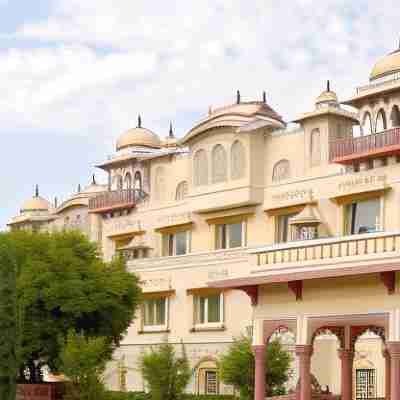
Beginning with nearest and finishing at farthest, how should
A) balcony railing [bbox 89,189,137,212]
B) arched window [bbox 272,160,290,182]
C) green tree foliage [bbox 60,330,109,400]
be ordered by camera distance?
green tree foliage [bbox 60,330,109,400], arched window [bbox 272,160,290,182], balcony railing [bbox 89,189,137,212]

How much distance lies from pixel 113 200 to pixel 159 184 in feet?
8.48

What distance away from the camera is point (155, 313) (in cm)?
4478

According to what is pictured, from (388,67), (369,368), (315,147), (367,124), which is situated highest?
(388,67)

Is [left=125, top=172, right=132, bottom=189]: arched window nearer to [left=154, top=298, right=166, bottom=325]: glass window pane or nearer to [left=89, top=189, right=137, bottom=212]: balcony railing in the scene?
[left=89, top=189, right=137, bottom=212]: balcony railing

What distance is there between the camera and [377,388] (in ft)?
115

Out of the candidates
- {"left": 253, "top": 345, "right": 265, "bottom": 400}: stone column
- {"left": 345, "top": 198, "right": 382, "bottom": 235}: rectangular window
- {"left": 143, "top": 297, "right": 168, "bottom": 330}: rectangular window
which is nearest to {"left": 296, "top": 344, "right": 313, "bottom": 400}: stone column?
{"left": 253, "top": 345, "right": 265, "bottom": 400}: stone column

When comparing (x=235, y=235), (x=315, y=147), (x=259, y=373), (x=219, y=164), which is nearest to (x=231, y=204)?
(x=235, y=235)

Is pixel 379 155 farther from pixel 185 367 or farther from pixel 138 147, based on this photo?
pixel 138 147

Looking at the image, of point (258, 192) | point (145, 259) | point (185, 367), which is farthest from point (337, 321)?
point (145, 259)

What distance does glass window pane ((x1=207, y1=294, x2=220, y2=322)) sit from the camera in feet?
137

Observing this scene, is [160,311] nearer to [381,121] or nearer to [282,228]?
[282,228]

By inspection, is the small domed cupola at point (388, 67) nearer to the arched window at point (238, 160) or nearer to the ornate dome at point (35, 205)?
the arched window at point (238, 160)

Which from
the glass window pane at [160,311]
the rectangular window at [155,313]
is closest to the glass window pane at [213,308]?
the rectangular window at [155,313]

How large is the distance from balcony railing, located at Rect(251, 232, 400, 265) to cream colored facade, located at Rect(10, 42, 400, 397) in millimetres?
6211
